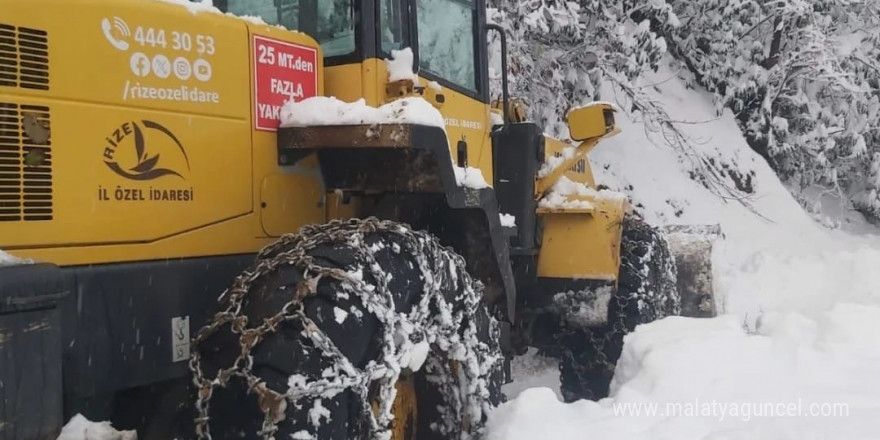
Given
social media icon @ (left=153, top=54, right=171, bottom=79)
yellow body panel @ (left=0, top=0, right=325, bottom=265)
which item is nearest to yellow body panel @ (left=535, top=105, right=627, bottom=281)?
yellow body panel @ (left=0, top=0, right=325, bottom=265)

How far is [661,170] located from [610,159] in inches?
30.4

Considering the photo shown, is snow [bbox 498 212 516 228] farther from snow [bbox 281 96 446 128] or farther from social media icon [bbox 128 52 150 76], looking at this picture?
social media icon [bbox 128 52 150 76]

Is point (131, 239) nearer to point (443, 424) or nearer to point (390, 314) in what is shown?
point (390, 314)

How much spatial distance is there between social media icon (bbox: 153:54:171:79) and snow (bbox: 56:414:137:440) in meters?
1.13

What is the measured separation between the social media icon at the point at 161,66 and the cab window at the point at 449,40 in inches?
56.0

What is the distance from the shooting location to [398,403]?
10.9 ft

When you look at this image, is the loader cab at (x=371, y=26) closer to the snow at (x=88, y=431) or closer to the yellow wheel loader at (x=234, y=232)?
the yellow wheel loader at (x=234, y=232)

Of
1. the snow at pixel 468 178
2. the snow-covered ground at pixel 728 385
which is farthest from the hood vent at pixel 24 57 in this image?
the snow-covered ground at pixel 728 385

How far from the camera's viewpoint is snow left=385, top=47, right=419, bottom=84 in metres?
3.73

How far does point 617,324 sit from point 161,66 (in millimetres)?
3679

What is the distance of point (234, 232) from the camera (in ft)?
10.5

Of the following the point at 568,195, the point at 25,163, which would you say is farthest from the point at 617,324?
the point at 25,163

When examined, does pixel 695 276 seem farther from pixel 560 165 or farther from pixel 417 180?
pixel 417 180

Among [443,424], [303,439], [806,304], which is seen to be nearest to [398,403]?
[443,424]
